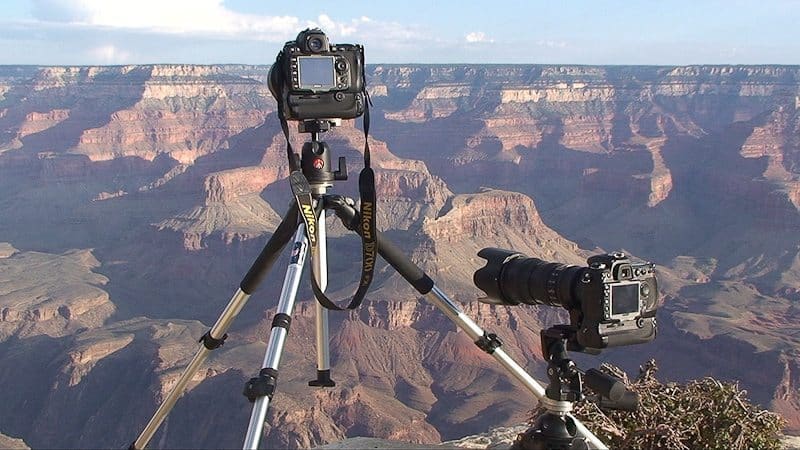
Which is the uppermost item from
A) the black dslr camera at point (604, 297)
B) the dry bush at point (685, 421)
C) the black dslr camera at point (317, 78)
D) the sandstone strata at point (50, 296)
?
the black dslr camera at point (317, 78)

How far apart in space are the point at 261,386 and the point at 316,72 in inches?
53.5

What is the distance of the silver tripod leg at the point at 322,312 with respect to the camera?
3.29 metres

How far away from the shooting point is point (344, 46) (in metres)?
3.27

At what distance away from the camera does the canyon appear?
34656 millimetres

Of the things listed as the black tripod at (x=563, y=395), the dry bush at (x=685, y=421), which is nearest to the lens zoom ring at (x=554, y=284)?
the black tripod at (x=563, y=395)

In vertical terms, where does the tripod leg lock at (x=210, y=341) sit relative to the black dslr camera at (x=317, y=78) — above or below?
below

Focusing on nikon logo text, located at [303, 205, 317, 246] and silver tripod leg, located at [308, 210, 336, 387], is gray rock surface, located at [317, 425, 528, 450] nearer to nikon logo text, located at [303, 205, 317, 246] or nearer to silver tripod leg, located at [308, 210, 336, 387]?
silver tripod leg, located at [308, 210, 336, 387]

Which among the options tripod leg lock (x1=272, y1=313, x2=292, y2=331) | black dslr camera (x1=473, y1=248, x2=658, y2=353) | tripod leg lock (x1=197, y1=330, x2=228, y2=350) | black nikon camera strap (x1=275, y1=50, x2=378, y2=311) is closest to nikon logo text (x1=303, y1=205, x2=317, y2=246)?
black nikon camera strap (x1=275, y1=50, x2=378, y2=311)

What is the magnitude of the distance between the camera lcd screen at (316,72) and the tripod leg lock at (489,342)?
128 cm

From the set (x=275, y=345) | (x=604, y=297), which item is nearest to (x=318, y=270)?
(x=275, y=345)

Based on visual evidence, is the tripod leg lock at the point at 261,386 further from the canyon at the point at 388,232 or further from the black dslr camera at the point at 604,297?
the canyon at the point at 388,232

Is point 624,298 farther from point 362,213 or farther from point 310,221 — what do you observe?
point 310,221

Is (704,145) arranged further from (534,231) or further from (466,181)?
(534,231)

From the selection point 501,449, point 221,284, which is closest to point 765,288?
point 221,284
